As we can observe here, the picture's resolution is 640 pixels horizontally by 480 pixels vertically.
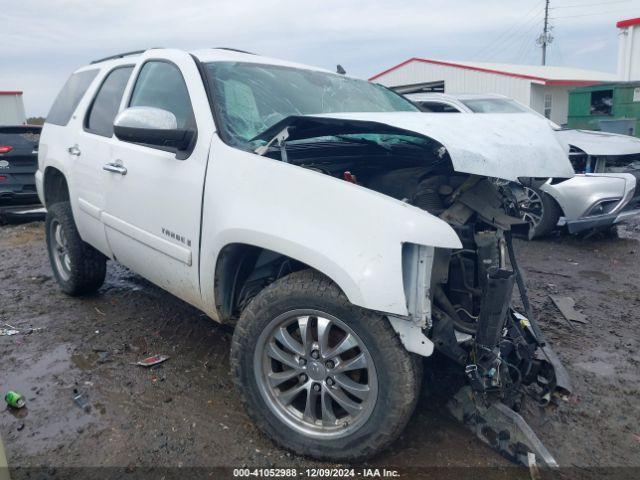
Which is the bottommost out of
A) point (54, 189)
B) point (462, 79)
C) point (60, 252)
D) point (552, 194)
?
point (60, 252)

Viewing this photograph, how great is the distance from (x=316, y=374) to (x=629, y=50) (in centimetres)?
2111

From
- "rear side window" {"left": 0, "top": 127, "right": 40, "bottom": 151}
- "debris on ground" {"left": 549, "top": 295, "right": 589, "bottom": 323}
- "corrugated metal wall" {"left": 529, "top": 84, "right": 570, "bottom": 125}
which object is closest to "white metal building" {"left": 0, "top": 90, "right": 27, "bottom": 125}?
"rear side window" {"left": 0, "top": 127, "right": 40, "bottom": 151}

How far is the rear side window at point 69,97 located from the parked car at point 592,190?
10.3 feet

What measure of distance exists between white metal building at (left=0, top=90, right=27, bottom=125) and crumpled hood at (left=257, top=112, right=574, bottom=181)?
27591mm

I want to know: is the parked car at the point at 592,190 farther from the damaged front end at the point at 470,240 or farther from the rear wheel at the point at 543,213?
the damaged front end at the point at 470,240

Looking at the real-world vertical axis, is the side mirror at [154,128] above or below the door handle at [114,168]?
above

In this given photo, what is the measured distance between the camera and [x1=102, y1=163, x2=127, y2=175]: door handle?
3262 millimetres

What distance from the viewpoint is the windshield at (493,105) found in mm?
7177

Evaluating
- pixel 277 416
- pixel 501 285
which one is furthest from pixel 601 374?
pixel 277 416

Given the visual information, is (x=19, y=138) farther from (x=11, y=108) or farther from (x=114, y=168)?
(x=11, y=108)

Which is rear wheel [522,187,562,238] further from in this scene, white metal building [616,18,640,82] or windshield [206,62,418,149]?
white metal building [616,18,640,82]

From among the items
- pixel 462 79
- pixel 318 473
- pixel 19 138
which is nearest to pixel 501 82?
pixel 462 79

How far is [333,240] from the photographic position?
2170mm

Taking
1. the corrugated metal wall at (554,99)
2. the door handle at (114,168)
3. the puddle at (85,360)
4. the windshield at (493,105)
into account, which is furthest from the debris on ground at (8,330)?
the corrugated metal wall at (554,99)
